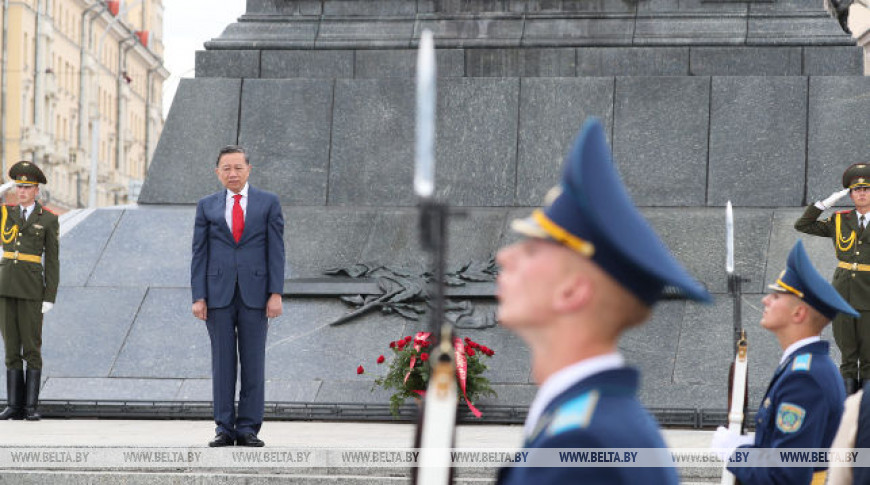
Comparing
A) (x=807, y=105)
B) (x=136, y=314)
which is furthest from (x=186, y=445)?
(x=807, y=105)

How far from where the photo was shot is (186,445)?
924cm

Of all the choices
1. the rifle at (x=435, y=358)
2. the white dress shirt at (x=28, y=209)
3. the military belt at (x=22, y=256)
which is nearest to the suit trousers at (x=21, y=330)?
the military belt at (x=22, y=256)

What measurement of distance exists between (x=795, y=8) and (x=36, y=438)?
30.5ft

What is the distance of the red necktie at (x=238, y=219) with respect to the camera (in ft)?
32.2

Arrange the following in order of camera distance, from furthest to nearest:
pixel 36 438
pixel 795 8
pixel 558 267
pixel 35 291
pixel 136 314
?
pixel 795 8 → pixel 136 314 → pixel 35 291 → pixel 36 438 → pixel 558 267

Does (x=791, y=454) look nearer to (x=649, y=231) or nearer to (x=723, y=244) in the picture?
(x=649, y=231)

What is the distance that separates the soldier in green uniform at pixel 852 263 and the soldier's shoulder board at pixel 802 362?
6.34 meters

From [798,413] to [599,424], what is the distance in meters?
2.71

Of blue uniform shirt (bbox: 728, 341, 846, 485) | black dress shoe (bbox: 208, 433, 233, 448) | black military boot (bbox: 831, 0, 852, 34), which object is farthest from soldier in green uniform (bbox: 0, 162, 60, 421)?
black military boot (bbox: 831, 0, 852, 34)

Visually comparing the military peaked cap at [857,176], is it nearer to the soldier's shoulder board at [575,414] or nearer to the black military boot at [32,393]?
the black military boot at [32,393]

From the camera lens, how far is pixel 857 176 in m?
11.8

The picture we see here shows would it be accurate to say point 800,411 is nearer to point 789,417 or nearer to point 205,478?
point 789,417

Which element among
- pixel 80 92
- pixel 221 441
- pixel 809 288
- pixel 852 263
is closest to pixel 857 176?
pixel 852 263

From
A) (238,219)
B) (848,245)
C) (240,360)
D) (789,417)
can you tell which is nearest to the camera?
(789,417)
